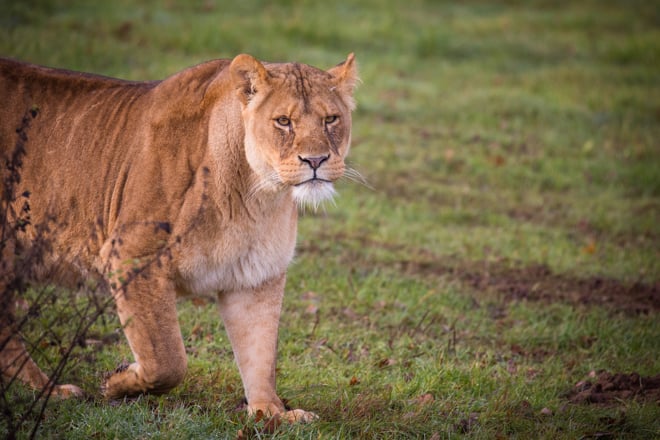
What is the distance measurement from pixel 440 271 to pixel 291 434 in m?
3.74

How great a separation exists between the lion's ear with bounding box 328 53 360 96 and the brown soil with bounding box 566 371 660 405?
233 centimetres

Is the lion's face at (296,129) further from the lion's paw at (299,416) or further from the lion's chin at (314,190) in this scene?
the lion's paw at (299,416)

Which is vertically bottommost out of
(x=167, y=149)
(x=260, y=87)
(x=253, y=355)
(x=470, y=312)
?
(x=470, y=312)

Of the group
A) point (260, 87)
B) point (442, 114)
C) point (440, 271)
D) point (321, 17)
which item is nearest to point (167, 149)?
point (260, 87)

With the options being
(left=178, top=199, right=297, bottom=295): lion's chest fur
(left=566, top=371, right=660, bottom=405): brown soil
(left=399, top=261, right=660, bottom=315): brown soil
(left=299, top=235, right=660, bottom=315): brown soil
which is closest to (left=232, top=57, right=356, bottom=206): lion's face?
(left=178, top=199, right=297, bottom=295): lion's chest fur

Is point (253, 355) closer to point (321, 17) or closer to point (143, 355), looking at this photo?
point (143, 355)

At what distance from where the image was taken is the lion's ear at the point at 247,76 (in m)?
4.48

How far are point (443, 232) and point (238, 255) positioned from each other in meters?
4.65

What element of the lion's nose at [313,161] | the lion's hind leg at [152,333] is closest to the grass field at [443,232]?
the lion's hind leg at [152,333]

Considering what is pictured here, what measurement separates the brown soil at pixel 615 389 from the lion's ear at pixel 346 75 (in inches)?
91.6

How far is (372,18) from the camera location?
652 inches

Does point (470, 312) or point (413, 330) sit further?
point (470, 312)

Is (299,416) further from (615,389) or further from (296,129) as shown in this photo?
(615,389)

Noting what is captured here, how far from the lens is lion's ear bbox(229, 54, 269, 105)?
4.48m
